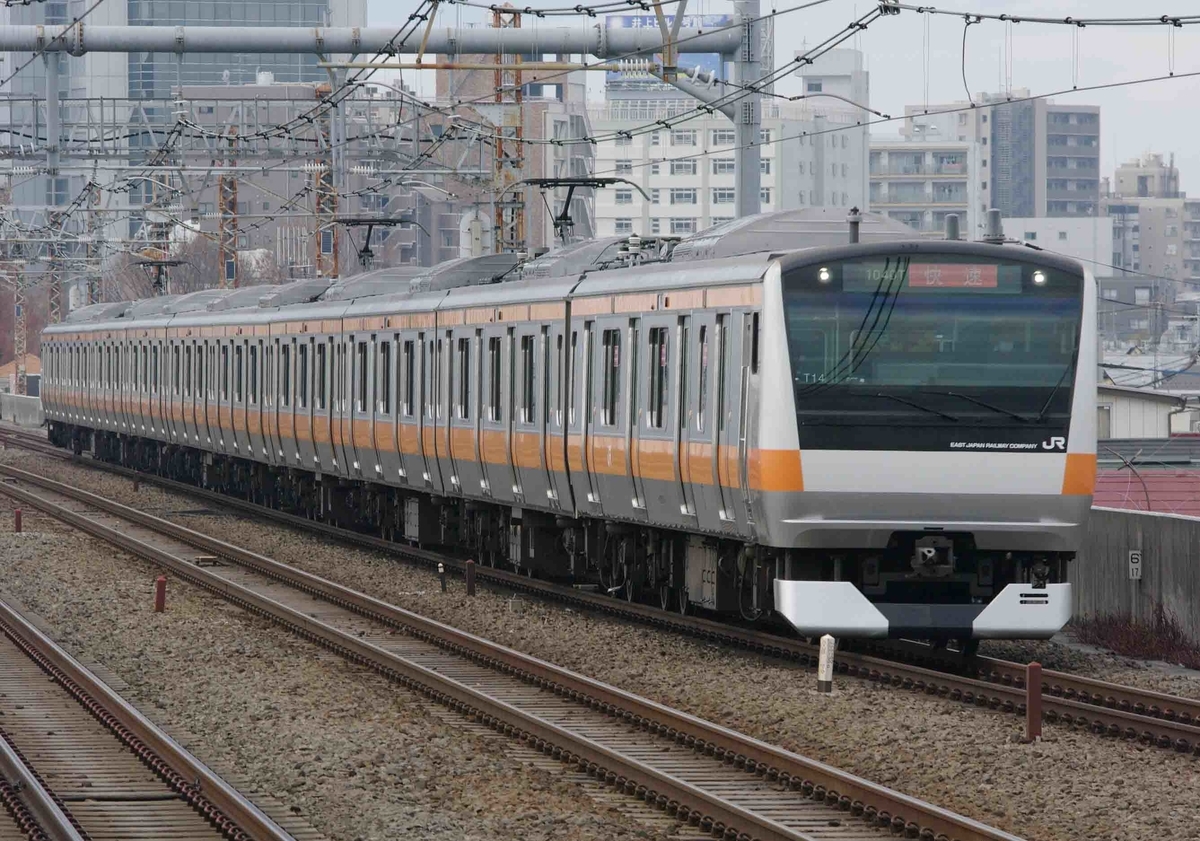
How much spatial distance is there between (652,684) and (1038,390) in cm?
328

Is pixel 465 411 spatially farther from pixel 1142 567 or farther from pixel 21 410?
pixel 21 410

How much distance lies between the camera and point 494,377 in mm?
22891

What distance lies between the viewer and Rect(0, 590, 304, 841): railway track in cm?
1055

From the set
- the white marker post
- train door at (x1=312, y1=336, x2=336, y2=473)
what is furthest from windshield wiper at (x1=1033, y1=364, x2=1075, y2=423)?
train door at (x1=312, y1=336, x2=336, y2=473)

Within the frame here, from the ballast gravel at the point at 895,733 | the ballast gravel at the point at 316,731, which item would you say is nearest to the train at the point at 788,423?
the ballast gravel at the point at 895,733

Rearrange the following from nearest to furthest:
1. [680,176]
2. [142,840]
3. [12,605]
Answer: [142,840], [12,605], [680,176]

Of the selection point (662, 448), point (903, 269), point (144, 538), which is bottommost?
point (144, 538)

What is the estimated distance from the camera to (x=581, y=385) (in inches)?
782

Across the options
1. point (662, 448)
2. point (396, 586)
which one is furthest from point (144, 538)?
point (662, 448)

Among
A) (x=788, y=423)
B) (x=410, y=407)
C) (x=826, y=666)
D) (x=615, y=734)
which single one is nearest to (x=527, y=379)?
(x=410, y=407)

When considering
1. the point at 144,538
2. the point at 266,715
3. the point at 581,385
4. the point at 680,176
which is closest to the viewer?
the point at 266,715

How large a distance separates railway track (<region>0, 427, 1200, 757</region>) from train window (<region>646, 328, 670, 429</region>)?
67.5 inches

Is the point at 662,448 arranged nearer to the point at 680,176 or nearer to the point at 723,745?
the point at 723,745

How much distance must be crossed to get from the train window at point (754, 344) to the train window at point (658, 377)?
2.16 m
